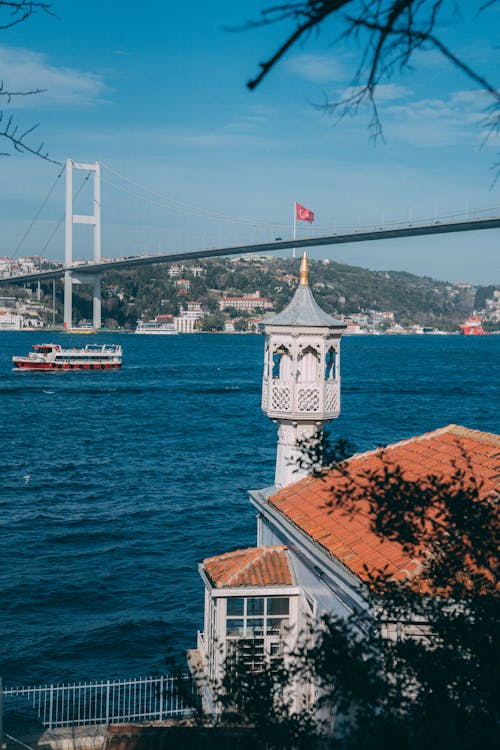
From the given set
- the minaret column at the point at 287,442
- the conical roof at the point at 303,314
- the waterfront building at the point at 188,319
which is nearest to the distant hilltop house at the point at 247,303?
the waterfront building at the point at 188,319

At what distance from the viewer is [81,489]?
68.8ft

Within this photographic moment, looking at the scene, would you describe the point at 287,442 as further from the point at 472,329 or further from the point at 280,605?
the point at 472,329

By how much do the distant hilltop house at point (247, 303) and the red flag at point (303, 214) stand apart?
10211cm

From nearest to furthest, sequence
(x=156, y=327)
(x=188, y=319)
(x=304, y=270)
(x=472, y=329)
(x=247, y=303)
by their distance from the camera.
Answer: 1. (x=304, y=270)
2. (x=156, y=327)
3. (x=188, y=319)
4. (x=247, y=303)
5. (x=472, y=329)

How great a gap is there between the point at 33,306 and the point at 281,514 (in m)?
147

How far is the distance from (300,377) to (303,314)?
2.21 feet

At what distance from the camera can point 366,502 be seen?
247 inches

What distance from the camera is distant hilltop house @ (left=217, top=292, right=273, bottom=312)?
165 meters

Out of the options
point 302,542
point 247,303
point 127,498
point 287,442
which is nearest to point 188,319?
point 247,303

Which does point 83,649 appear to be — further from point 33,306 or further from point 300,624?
point 33,306

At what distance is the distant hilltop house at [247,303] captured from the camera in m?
165

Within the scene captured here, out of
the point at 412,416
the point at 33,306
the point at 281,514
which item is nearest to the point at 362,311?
the point at 33,306

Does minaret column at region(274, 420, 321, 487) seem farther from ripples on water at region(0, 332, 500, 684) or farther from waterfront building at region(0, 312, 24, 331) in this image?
waterfront building at region(0, 312, 24, 331)

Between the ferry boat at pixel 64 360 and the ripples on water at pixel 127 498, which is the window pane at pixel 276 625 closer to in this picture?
the ripples on water at pixel 127 498
